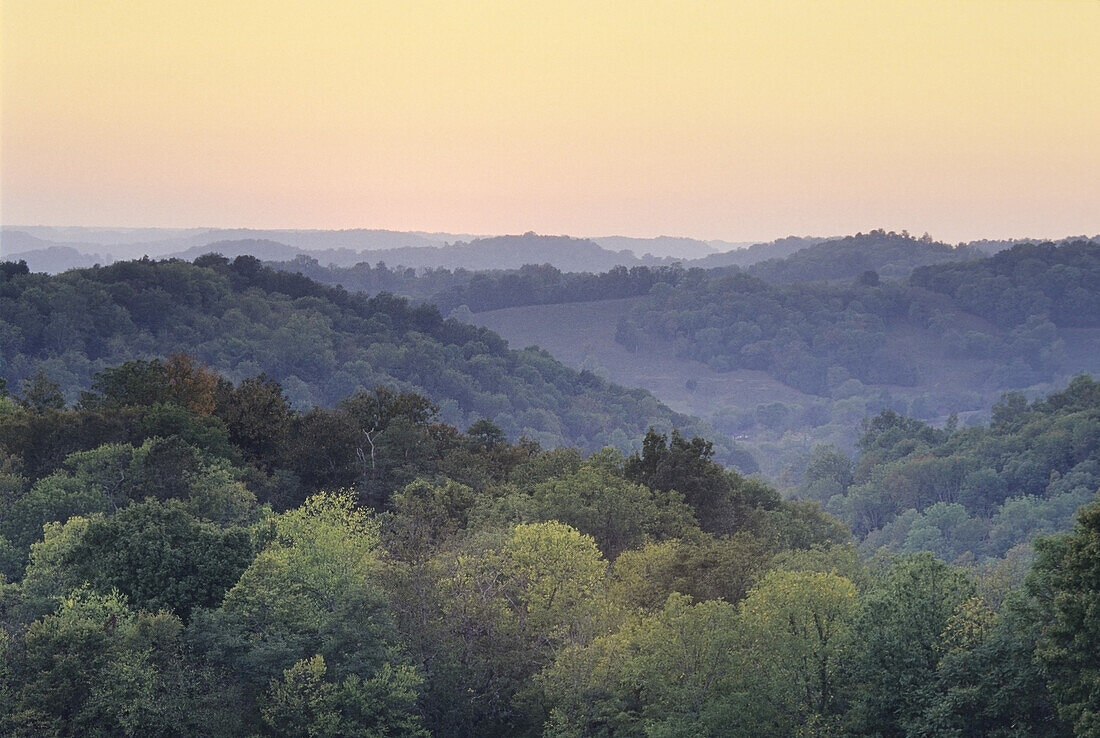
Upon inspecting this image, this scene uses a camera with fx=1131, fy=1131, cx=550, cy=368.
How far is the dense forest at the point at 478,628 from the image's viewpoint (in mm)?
27250

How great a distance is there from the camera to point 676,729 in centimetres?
2861

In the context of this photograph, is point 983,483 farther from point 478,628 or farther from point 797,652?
point 478,628

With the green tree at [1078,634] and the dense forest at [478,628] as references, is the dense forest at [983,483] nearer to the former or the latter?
the dense forest at [478,628]

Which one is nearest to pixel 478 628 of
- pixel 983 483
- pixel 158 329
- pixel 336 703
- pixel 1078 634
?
pixel 336 703

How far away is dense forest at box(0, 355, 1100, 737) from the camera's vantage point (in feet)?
89.4

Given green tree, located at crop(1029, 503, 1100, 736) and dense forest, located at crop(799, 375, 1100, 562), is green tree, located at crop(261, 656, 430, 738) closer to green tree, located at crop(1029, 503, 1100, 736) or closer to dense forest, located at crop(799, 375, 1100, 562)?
green tree, located at crop(1029, 503, 1100, 736)

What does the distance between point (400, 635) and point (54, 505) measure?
17.4 metres

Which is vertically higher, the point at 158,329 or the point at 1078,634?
the point at 1078,634

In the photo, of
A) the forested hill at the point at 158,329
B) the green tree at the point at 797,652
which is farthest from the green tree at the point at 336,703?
the forested hill at the point at 158,329

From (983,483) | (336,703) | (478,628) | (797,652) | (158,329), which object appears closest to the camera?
(797,652)

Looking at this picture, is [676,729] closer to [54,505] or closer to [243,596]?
[243,596]

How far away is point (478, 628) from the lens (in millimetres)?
33719

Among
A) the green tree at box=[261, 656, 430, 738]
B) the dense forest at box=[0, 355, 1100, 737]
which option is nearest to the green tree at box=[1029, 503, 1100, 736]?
the dense forest at box=[0, 355, 1100, 737]

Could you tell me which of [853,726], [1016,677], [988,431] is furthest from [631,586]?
[988,431]
